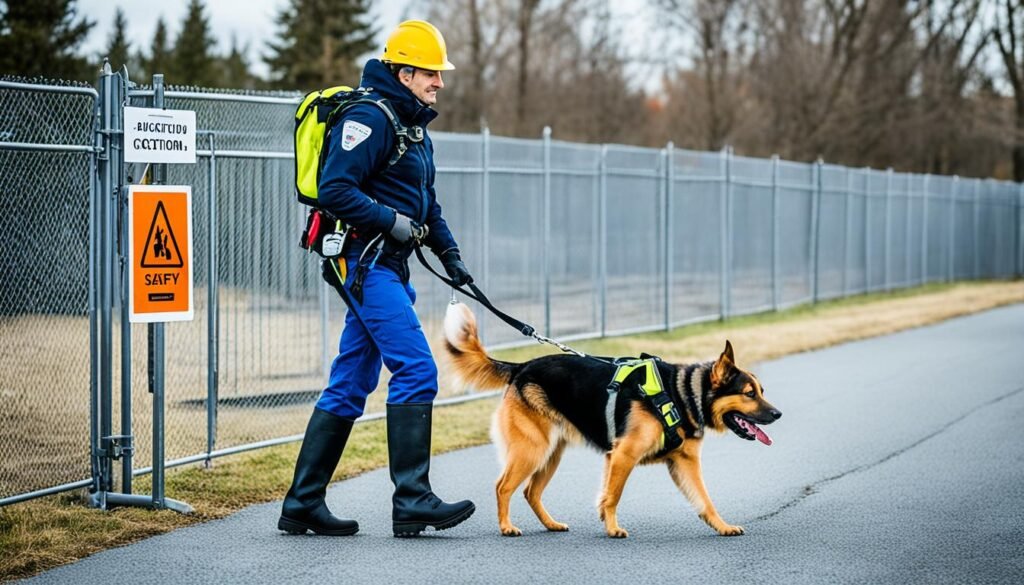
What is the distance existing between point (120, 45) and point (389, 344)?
4381cm

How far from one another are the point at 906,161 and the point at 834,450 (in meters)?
35.9

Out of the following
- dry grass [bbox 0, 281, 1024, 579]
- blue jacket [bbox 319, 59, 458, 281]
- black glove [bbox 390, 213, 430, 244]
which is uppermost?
blue jacket [bbox 319, 59, 458, 281]

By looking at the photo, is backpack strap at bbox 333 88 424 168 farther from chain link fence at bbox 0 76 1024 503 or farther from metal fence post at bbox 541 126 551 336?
metal fence post at bbox 541 126 551 336

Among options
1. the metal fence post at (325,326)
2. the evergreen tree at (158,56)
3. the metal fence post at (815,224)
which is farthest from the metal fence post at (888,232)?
the evergreen tree at (158,56)

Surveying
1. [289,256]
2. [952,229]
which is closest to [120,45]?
[952,229]

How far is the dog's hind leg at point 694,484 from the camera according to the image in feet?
20.7

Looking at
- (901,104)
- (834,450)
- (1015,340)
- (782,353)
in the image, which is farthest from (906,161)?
(834,450)

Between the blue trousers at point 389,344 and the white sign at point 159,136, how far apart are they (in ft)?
4.13

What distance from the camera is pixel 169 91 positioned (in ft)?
23.9

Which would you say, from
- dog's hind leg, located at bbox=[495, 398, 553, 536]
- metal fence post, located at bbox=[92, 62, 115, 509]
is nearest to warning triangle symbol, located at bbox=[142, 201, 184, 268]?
metal fence post, located at bbox=[92, 62, 115, 509]

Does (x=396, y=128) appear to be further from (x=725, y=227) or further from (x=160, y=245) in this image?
(x=725, y=227)

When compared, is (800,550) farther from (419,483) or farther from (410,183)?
(410,183)

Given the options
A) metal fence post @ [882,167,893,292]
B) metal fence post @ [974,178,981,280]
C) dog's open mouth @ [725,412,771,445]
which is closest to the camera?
dog's open mouth @ [725,412,771,445]

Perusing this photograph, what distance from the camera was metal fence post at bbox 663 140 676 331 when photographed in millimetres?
17688
